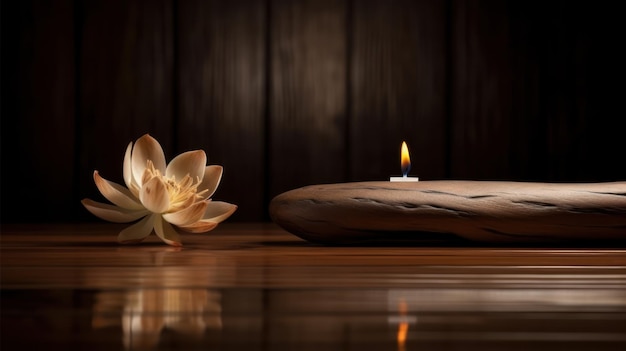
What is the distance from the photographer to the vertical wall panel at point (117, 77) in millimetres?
1504

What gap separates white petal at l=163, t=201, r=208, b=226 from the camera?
813mm

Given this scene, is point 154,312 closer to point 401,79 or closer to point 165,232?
point 165,232

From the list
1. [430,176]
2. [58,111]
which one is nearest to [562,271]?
[430,176]

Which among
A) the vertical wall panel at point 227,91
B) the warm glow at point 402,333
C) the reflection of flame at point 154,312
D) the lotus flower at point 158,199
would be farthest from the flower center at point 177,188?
the vertical wall panel at point 227,91

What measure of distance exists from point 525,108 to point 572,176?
5.8 inches

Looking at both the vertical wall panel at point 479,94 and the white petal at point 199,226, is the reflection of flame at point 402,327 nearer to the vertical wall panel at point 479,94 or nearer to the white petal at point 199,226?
the white petal at point 199,226

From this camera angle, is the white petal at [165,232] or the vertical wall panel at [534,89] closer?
the white petal at [165,232]

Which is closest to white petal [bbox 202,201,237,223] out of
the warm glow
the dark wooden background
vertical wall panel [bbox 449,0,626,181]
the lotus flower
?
the lotus flower

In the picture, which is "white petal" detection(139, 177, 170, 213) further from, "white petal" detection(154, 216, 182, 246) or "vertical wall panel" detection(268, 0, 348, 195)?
"vertical wall panel" detection(268, 0, 348, 195)

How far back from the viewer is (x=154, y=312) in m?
0.41

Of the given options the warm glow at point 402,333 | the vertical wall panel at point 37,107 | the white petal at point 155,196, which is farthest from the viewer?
the vertical wall panel at point 37,107

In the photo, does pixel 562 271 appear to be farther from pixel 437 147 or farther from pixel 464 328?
pixel 437 147

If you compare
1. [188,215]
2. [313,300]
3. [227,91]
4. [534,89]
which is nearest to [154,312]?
[313,300]

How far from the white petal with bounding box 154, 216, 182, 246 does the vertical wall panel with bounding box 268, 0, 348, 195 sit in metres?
0.68
